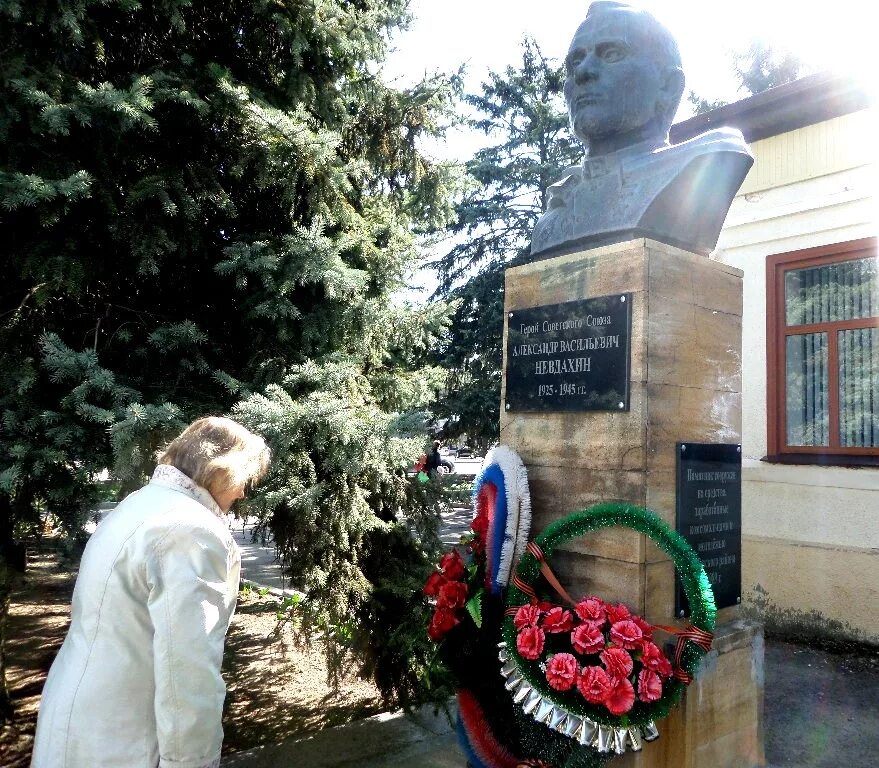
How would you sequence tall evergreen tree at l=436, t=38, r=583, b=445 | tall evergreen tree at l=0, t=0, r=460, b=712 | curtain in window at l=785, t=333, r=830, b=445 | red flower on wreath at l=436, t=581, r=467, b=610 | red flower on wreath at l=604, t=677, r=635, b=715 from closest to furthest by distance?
red flower on wreath at l=604, t=677, r=635, b=715 → red flower on wreath at l=436, t=581, r=467, b=610 → tall evergreen tree at l=0, t=0, r=460, b=712 → curtain in window at l=785, t=333, r=830, b=445 → tall evergreen tree at l=436, t=38, r=583, b=445

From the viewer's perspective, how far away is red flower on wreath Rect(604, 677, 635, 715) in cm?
231

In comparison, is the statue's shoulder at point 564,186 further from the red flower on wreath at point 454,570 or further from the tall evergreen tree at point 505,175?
the tall evergreen tree at point 505,175

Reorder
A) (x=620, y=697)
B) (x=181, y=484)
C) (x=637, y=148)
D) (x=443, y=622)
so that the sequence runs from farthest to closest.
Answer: (x=637, y=148) < (x=443, y=622) < (x=620, y=697) < (x=181, y=484)

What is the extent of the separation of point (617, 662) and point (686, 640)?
0.35m

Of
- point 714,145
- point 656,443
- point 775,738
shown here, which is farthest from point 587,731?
point 714,145

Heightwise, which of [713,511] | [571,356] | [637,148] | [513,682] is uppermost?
[637,148]

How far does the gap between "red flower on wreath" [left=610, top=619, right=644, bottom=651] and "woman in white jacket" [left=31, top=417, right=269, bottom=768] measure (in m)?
1.30

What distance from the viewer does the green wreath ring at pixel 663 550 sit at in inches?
94.6

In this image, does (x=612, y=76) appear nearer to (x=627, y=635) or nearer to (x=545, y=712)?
(x=627, y=635)

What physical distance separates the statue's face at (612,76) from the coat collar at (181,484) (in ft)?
7.75

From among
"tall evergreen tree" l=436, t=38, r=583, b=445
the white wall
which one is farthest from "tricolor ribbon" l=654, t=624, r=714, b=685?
"tall evergreen tree" l=436, t=38, r=583, b=445

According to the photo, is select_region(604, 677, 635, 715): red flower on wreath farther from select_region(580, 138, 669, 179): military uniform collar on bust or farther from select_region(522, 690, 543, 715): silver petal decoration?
select_region(580, 138, 669, 179): military uniform collar on bust

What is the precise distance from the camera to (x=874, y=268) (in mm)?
5777

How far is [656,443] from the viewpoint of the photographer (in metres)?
2.82
